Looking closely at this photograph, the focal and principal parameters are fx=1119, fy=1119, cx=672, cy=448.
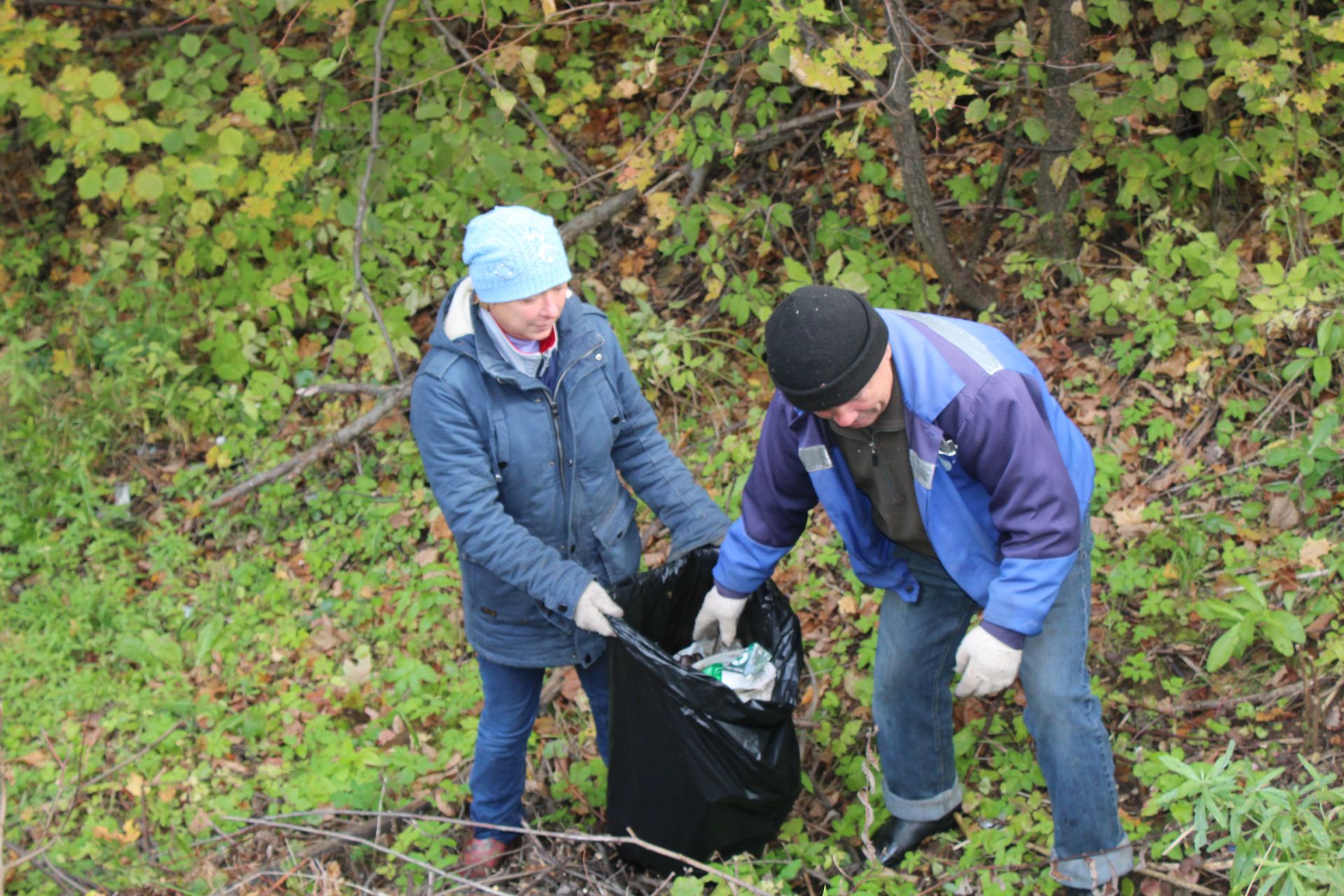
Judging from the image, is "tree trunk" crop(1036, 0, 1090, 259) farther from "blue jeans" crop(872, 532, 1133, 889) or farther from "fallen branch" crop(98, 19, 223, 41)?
"fallen branch" crop(98, 19, 223, 41)

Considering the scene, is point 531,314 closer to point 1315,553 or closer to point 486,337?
point 486,337

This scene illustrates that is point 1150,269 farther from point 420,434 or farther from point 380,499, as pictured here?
point 380,499

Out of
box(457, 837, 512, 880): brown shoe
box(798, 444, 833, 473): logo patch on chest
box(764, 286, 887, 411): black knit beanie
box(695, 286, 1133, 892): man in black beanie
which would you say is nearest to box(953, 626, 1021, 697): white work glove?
box(695, 286, 1133, 892): man in black beanie

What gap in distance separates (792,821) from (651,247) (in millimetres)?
3537

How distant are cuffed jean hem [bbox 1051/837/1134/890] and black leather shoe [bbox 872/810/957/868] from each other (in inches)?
17.8

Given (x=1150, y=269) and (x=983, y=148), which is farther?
(x=983, y=148)

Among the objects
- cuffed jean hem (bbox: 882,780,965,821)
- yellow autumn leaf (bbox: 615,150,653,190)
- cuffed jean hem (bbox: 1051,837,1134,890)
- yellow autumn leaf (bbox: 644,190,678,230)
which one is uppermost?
yellow autumn leaf (bbox: 615,150,653,190)

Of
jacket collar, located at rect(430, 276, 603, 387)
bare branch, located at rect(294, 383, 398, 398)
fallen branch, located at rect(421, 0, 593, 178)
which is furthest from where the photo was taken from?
bare branch, located at rect(294, 383, 398, 398)

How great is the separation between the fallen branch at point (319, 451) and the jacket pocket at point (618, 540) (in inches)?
109

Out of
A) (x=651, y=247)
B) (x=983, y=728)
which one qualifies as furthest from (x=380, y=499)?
(x=983, y=728)

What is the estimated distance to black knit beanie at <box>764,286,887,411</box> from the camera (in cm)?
228

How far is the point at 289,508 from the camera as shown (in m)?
5.77

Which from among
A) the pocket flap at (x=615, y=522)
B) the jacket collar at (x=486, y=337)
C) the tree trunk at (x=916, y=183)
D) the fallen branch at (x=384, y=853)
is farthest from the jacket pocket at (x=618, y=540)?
the tree trunk at (x=916, y=183)

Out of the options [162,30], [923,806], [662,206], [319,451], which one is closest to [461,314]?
[923,806]
